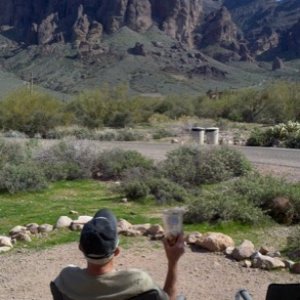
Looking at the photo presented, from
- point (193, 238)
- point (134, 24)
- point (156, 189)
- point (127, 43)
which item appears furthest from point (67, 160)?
point (134, 24)

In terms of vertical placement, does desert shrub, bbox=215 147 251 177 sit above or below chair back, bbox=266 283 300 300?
below

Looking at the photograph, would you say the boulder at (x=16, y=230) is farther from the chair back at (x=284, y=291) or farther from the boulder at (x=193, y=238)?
the chair back at (x=284, y=291)

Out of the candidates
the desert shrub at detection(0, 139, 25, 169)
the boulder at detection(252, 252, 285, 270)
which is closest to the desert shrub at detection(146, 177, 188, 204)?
the desert shrub at detection(0, 139, 25, 169)

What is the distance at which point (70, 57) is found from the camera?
143000 millimetres

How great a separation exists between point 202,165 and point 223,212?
536cm

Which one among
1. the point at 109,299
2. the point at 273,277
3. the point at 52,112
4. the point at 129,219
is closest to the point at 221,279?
the point at 273,277

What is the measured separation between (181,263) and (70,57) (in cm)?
13650

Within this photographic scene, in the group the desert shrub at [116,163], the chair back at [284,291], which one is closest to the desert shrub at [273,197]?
the desert shrub at [116,163]

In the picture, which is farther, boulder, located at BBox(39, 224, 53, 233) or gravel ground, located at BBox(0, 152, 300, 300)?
boulder, located at BBox(39, 224, 53, 233)

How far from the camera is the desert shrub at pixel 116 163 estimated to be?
58.8 feet

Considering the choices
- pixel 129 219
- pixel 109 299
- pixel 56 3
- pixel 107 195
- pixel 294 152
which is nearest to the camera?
pixel 109 299

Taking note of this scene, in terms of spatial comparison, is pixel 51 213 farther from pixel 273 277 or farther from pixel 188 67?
pixel 188 67

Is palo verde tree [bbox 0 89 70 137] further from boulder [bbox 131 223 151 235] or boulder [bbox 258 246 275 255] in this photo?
boulder [bbox 258 246 275 255]

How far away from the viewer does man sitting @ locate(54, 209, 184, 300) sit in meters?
4.25
